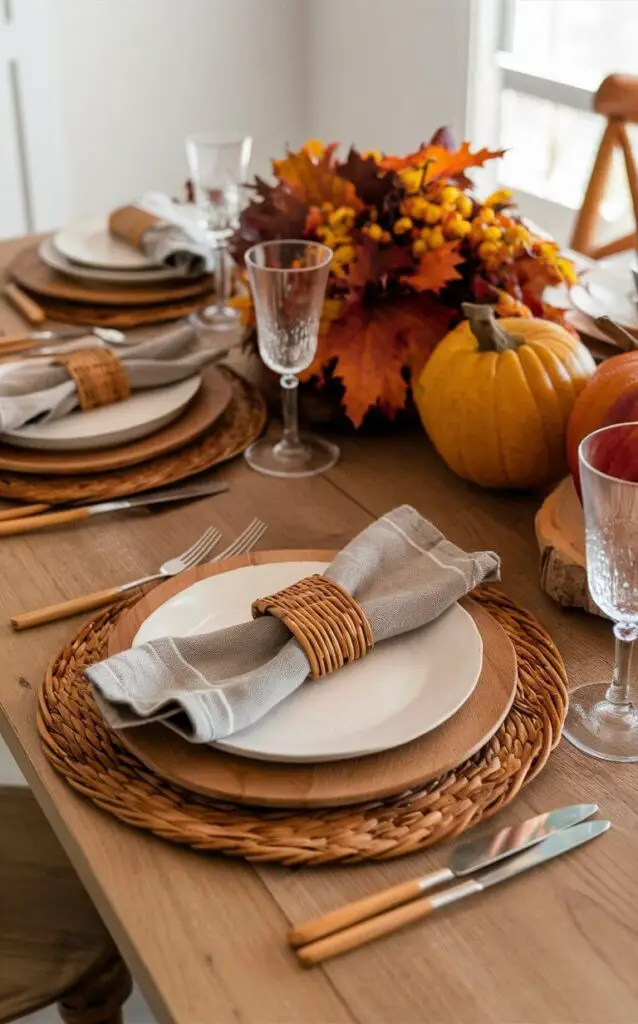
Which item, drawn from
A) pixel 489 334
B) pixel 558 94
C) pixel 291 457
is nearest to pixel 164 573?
pixel 291 457

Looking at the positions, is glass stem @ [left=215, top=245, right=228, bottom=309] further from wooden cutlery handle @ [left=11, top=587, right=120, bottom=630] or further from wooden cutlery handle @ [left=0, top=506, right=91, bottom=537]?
wooden cutlery handle @ [left=11, top=587, right=120, bottom=630]

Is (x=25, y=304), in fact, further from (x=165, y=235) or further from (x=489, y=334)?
(x=489, y=334)

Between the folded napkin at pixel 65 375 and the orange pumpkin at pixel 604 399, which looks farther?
the folded napkin at pixel 65 375

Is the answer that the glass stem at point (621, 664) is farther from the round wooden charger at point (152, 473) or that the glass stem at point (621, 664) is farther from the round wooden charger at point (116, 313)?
the round wooden charger at point (116, 313)

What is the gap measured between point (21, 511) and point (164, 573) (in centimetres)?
19

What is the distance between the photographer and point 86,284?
1.65 metres

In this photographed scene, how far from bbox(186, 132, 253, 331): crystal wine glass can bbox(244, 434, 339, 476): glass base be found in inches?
13.2

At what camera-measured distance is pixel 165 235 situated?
1668 millimetres

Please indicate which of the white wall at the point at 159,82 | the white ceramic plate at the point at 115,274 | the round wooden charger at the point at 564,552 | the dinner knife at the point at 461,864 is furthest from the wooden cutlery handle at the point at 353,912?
the white wall at the point at 159,82

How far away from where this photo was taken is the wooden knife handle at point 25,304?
156 cm

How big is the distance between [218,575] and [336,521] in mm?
188

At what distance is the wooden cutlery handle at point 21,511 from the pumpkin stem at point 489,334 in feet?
1.45

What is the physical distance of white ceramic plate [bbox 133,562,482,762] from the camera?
0.76 metres

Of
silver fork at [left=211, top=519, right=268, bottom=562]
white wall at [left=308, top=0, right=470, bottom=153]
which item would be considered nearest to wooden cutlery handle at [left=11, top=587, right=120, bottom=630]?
silver fork at [left=211, top=519, right=268, bottom=562]
